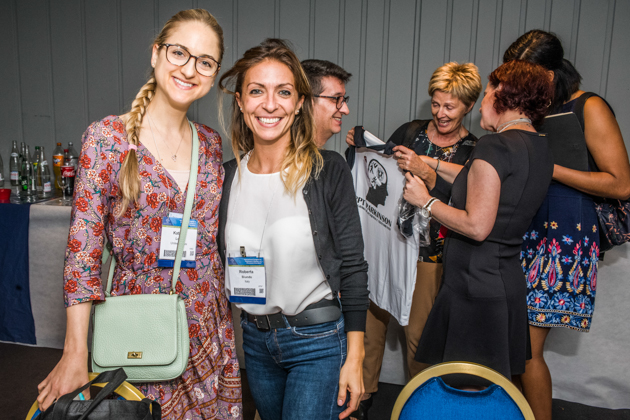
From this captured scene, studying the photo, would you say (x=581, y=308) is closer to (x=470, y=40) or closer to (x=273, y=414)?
(x=273, y=414)

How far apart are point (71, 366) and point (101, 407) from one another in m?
0.14

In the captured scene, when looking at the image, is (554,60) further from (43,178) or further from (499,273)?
(43,178)

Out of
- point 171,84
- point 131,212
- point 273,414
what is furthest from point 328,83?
point 273,414

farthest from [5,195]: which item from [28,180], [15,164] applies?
[15,164]

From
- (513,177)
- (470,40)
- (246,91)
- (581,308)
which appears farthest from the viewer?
(470,40)

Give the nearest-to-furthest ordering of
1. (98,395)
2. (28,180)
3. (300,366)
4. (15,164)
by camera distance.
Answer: (98,395), (300,366), (28,180), (15,164)

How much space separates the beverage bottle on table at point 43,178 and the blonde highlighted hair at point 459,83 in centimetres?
271

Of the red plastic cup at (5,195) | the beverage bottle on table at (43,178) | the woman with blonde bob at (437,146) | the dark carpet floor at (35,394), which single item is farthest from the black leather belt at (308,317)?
the beverage bottle on table at (43,178)

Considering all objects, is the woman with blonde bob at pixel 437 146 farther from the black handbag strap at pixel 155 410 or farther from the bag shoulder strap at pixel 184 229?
the black handbag strap at pixel 155 410

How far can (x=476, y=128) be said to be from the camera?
119 inches

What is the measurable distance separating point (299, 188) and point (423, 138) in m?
1.25

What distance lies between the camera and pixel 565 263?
6.20ft

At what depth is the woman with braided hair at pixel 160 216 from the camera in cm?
116

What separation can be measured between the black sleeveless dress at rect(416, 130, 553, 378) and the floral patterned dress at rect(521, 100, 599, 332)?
0.88 ft
